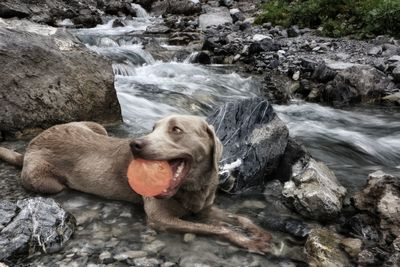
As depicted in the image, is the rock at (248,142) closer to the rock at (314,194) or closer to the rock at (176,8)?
the rock at (314,194)

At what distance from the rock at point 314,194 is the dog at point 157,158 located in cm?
71

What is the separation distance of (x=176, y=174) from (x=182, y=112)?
6.32 m

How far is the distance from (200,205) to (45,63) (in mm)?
4425

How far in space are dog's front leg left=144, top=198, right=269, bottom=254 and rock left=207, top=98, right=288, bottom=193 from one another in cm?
119

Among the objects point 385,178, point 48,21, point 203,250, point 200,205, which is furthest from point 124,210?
point 48,21

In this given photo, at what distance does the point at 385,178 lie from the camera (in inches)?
216

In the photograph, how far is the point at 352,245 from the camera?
482cm

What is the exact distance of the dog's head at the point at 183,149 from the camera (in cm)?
461

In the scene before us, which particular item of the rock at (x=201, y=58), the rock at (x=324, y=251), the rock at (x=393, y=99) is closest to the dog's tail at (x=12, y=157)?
the rock at (x=324, y=251)

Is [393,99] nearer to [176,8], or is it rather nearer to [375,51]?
[375,51]

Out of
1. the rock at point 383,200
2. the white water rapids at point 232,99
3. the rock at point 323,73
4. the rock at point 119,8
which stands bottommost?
the white water rapids at point 232,99

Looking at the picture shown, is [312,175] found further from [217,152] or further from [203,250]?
[203,250]

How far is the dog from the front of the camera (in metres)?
4.85

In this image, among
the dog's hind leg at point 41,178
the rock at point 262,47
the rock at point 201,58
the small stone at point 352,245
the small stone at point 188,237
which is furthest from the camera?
the rock at point 262,47
